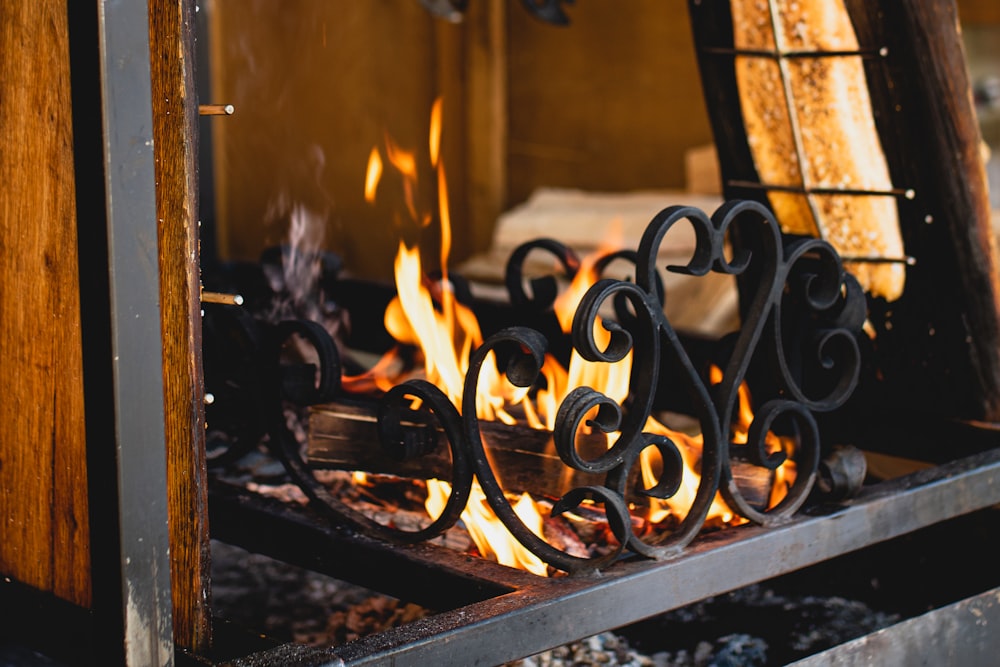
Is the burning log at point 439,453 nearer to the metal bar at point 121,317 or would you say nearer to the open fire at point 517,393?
the open fire at point 517,393

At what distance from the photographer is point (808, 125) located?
2.01 meters

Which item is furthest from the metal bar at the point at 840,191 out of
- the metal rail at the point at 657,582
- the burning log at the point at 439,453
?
the burning log at the point at 439,453

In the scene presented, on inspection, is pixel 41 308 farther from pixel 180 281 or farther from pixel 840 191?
pixel 840 191

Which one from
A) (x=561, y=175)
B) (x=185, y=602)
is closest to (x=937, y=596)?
(x=185, y=602)

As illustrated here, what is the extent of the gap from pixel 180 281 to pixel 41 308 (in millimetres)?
166

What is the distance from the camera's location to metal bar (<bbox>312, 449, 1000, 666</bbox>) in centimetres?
135

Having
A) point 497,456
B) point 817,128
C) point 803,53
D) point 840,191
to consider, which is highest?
point 803,53

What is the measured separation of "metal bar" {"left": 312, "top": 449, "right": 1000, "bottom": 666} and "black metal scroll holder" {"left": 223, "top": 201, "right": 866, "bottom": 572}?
36mm

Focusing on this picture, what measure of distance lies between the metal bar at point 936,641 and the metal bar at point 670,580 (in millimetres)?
138

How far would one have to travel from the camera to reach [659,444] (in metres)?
1.56

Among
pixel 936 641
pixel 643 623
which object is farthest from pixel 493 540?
pixel 936 641

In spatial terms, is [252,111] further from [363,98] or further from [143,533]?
[143,533]

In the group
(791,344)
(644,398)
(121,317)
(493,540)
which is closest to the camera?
(121,317)

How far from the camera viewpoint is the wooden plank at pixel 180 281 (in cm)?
120
